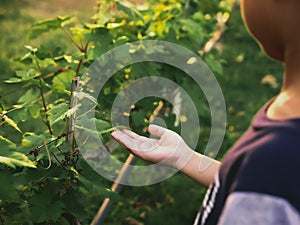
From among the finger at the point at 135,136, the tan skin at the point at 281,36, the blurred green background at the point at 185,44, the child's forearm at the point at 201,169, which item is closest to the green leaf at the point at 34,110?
the blurred green background at the point at 185,44

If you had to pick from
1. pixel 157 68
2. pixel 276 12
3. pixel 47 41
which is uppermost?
pixel 276 12

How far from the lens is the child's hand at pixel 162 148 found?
2041mm

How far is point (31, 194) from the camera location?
2.49 metres

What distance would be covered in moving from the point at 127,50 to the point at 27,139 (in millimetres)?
817

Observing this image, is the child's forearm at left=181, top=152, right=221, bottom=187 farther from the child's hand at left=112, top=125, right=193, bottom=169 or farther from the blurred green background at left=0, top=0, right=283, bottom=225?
the blurred green background at left=0, top=0, right=283, bottom=225

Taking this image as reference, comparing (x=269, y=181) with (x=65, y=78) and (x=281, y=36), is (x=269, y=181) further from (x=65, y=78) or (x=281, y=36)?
(x=65, y=78)

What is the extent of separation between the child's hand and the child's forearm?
0.07 ft

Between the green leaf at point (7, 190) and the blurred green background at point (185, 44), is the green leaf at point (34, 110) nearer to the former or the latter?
→ the blurred green background at point (185, 44)

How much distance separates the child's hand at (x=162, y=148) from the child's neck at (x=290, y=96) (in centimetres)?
62

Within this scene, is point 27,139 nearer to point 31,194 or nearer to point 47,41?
point 31,194

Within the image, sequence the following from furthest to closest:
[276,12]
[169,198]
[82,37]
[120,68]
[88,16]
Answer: [88,16]
[169,198]
[82,37]
[120,68]
[276,12]

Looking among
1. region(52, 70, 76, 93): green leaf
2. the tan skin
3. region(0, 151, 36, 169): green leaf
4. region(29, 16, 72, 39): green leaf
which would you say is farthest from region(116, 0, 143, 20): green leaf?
the tan skin

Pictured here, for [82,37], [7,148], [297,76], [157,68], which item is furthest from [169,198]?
[297,76]

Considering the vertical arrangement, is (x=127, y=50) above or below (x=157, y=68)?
above
